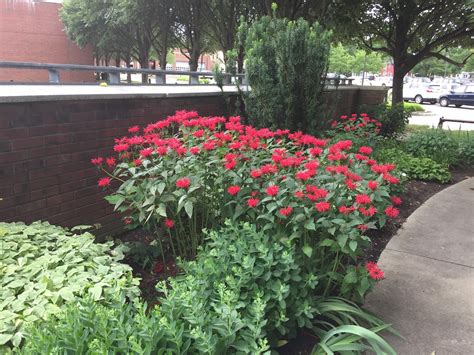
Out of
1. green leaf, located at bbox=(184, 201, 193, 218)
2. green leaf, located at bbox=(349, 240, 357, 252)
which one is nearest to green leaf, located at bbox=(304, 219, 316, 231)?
green leaf, located at bbox=(349, 240, 357, 252)

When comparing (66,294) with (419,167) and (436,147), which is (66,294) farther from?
(436,147)

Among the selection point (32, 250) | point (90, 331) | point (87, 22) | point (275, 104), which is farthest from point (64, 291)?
point (87, 22)

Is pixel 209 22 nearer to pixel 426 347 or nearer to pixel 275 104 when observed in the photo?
pixel 275 104

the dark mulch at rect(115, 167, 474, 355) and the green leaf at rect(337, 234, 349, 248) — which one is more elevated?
the green leaf at rect(337, 234, 349, 248)

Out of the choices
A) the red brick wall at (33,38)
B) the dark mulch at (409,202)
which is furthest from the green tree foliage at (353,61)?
the dark mulch at (409,202)

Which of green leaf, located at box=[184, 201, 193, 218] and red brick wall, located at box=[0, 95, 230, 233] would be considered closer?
green leaf, located at box=[184, 201, 193, 218]

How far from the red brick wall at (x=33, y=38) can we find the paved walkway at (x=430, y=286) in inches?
1205

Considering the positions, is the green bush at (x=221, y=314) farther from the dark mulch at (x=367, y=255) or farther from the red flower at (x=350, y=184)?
the red flower at (x=350, y=184)

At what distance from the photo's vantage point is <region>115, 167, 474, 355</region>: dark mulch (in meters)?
2.53

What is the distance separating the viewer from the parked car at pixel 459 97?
28.5 m

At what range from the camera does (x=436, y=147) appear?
7457mm

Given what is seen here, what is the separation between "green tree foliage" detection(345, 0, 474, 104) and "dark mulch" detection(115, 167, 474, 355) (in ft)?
27.7

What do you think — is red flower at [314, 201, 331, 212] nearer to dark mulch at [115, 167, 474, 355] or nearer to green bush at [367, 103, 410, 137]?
dark mulch at [115, 167, 474, 355]

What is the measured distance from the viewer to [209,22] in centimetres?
1845
